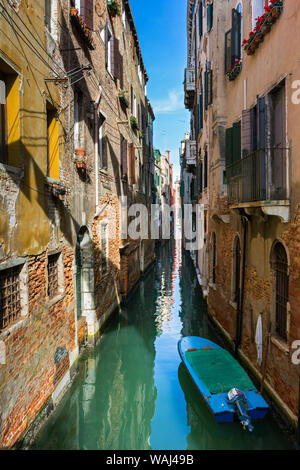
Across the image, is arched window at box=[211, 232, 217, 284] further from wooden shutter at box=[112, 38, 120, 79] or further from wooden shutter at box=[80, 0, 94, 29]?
wooden shutter at box=[80, 0, 94, 29]

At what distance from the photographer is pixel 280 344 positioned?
6.03 meters

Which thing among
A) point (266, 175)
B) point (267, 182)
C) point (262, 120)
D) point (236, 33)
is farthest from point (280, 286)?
point (236, 33)

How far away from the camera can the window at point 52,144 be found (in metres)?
6.89

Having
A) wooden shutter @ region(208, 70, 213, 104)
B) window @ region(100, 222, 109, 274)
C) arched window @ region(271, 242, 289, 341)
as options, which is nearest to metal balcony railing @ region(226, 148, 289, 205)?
arched window @ region(271, 242, 289, 341)

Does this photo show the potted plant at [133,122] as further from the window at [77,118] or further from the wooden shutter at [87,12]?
the window at [77,118]

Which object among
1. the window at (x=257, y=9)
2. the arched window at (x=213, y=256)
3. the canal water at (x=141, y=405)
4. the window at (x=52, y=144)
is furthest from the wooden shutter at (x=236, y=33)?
the canal water at (x=141, y=405)

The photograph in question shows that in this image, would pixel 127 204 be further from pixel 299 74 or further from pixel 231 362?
pixel 299 74

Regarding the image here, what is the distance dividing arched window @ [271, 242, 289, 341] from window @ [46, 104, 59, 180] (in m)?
4.45

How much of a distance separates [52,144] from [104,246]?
5.02 meters

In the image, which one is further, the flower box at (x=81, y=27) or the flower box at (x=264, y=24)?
the flower box at (x=81, y=27)

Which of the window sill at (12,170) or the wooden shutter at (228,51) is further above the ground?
the wooden shutter at (228,51)

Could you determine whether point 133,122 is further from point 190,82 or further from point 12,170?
point 12,170

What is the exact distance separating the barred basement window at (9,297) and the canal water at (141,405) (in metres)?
2.07

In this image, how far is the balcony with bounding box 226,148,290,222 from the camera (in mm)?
5699
